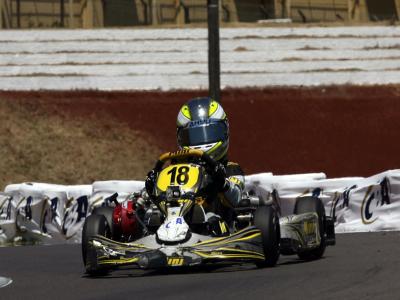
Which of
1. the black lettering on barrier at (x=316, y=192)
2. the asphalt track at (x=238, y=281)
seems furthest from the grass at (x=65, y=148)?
the asphalt track at (x=238, y=281)

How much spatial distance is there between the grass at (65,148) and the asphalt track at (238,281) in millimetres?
13751

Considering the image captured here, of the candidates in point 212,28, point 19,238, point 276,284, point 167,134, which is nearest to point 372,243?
point 276,284

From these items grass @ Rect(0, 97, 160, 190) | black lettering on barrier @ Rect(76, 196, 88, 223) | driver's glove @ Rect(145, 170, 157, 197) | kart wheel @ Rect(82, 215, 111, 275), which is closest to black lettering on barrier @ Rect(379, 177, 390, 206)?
black lettering on barrier @ Rect(76, 196, 88, 223)

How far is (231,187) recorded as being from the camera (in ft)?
33.7

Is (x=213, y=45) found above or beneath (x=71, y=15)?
above

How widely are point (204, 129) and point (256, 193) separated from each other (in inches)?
199

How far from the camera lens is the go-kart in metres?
9.26

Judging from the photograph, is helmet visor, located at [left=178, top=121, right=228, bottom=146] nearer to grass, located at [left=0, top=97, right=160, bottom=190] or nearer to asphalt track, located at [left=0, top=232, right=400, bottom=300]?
asphalt track, located at [left=0, top=232, right=400, bottom=300]

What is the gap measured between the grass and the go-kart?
14.7 m

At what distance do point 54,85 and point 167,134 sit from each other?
148 inches

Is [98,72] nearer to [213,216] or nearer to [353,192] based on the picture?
[353,192]

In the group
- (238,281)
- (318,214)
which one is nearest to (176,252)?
(238,281)

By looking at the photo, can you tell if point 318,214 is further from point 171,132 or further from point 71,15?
point 71,15

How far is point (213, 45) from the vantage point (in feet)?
75.7
